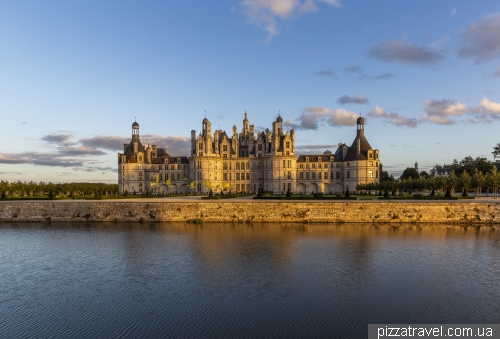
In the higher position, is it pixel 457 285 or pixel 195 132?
pixel 195 132

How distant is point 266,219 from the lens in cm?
3712

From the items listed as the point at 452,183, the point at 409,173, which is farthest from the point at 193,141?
the point at 409,173

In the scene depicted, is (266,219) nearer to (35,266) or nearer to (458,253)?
(458,253)

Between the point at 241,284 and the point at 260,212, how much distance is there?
20.0m

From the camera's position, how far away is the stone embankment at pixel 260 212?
35531 millimetres

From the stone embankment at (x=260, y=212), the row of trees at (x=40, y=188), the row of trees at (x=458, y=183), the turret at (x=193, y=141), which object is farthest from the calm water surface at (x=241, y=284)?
the turret at (x=193, y=141)

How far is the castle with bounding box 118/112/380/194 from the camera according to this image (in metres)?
73.6

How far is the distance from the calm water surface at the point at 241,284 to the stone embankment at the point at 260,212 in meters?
6.41

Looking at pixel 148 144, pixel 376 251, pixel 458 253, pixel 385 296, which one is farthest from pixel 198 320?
pixel 148 144

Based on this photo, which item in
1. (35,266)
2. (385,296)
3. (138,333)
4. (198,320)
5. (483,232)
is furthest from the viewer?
(483,232)

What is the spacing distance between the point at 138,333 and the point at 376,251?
16287 mm

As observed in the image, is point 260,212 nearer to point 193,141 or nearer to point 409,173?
point 193,141

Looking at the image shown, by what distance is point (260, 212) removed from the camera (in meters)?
37.3

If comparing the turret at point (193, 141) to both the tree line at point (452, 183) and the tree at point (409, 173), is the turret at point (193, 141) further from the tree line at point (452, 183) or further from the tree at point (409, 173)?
the tree at point (409, 173)
